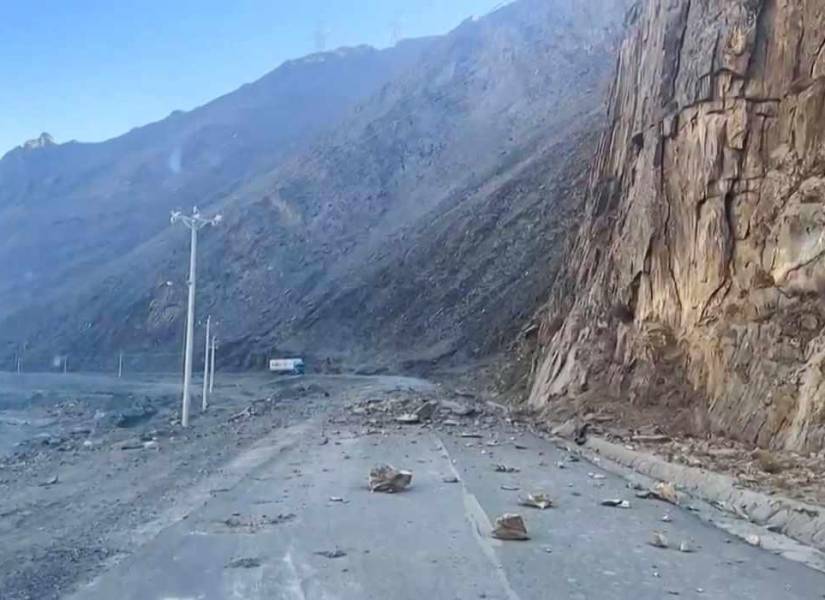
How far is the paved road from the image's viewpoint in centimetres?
742

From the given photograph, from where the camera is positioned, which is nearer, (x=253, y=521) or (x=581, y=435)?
(x=253, y=521)

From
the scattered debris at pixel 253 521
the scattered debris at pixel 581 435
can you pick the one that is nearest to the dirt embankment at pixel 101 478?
the scattered debris at pixel 253 521

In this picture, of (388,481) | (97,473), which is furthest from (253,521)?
(97,473)

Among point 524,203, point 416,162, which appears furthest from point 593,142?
point 416,162

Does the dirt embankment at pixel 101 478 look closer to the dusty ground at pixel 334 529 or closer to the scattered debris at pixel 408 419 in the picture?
the dusty ground at pixel 334 529

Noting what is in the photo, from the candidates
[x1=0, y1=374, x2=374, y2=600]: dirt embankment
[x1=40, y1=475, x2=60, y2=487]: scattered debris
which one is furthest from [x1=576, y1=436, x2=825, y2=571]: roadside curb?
[x1=40, y1=475, x2=60, y2=487]: scattered debris

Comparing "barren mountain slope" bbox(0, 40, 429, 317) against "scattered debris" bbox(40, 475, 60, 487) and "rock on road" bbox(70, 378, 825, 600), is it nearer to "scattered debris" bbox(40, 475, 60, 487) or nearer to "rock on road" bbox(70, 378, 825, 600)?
"scattered debris" bbox(40, 475, 60, 487)

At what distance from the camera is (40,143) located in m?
173

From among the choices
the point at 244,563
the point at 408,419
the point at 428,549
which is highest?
the point at 244,563

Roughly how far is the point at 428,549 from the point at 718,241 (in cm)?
1396

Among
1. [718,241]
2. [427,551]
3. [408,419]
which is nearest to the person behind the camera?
[427,551]

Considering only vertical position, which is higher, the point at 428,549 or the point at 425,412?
the point at 428,549

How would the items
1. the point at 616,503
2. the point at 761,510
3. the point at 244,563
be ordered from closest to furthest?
the point at 244,563
the point at 761,510
the point at 616,503

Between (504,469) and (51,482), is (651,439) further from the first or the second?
(51,482)
